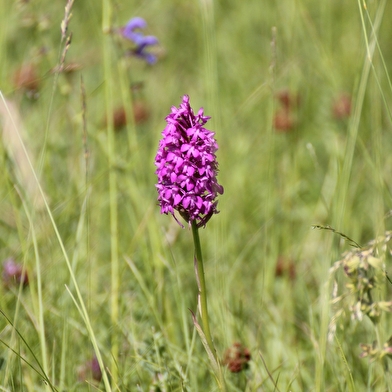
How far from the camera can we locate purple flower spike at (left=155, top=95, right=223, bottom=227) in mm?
1171

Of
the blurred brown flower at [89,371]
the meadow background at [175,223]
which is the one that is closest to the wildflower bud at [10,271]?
the meadow background at [175,223]

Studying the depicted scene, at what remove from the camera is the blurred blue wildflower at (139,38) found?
247cm

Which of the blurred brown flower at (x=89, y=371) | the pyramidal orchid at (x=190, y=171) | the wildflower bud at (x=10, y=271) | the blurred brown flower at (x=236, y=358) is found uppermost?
the pyramidal orchid at (x=190, y=171)

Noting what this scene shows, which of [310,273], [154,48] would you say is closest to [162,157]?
[310,273]

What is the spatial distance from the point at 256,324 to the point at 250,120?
161 centimetres

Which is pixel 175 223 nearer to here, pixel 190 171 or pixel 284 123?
pixel 284 123

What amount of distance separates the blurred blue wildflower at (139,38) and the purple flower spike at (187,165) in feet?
4.50

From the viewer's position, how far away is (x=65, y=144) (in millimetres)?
2941

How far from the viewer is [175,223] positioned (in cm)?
246

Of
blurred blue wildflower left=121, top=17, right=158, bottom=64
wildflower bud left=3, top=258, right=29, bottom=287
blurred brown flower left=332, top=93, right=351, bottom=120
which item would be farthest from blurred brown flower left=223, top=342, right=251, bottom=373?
blurred brown flower left=332, top=93, right=351, bottom=120

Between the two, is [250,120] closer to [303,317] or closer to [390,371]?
[303,317]

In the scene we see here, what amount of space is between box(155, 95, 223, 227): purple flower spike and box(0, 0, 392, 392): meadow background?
0.30 m

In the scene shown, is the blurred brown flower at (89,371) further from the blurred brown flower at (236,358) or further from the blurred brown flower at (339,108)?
the blurred brown flower at (339,108)

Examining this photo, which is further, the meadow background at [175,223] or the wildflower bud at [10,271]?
the wildflower bud at [10,271]
